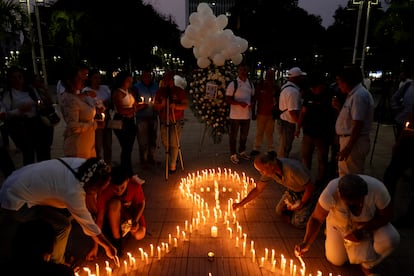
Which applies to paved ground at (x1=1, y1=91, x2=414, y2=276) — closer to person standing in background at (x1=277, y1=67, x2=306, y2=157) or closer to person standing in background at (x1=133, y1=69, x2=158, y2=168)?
person standing in background at (x1=133, y1=69, x2=158, y2=168)

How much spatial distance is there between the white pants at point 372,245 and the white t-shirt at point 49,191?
2.34 m

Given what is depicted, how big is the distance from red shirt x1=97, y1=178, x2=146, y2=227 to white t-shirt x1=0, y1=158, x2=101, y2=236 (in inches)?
22.3

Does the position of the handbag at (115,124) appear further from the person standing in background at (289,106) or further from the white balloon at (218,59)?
the person standing in background at (289,106)

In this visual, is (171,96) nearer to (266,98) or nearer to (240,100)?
(240,100)

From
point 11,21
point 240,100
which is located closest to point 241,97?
point 240,100

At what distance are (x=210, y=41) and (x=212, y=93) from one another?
1.18 metres

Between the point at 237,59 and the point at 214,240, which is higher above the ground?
the point at 237,59

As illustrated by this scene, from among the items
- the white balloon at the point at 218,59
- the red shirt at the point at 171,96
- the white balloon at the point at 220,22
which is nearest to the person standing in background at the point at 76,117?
the red shirt at the point at 171,96

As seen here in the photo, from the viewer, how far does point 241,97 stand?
711cm

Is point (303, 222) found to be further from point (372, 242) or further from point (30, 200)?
point (30, 200)

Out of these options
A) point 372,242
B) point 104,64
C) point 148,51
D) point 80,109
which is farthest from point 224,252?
point 148,51

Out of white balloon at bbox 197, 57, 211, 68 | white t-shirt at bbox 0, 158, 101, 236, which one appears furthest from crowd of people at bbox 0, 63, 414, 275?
white balloon at bbox 197, 57, 211, 68

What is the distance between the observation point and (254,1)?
3089cm

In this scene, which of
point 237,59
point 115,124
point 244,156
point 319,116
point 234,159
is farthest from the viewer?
point 244,156
